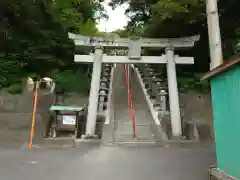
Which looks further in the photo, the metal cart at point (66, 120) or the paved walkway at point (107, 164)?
the metal cart at point (66, 120)

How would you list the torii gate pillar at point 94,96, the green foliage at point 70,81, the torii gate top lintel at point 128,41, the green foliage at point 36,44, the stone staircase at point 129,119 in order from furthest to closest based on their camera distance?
the green foliage at point 70,81, the green foliage at point 36,44, the torii gate top lintel at point 128,41, the torii gate pillar at point 94,96, the stone staircase at point 129,119

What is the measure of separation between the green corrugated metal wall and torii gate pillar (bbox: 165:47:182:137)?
23.5 ft

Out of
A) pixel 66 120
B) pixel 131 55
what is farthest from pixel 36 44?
pixel 66 120

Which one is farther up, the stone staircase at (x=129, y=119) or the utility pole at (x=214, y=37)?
the utility pole at (x=214, y=37)

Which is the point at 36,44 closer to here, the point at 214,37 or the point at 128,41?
the point at 128,41

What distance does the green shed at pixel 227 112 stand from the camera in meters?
4.50

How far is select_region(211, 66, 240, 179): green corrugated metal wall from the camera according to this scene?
4523 millimetres

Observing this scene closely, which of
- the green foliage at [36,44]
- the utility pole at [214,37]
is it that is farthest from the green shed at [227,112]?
the green foliage at [36,44]

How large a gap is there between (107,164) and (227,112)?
12.2ft

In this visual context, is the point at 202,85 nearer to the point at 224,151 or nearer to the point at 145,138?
the point at 145,138

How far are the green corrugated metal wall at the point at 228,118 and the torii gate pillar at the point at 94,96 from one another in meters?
7.46

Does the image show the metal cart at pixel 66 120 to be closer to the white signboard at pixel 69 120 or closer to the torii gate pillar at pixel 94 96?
the white signboard at pixel 69 120

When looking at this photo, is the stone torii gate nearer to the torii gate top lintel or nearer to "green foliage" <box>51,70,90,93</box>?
the torii gate top lintel

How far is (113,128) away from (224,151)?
26.2 ft
